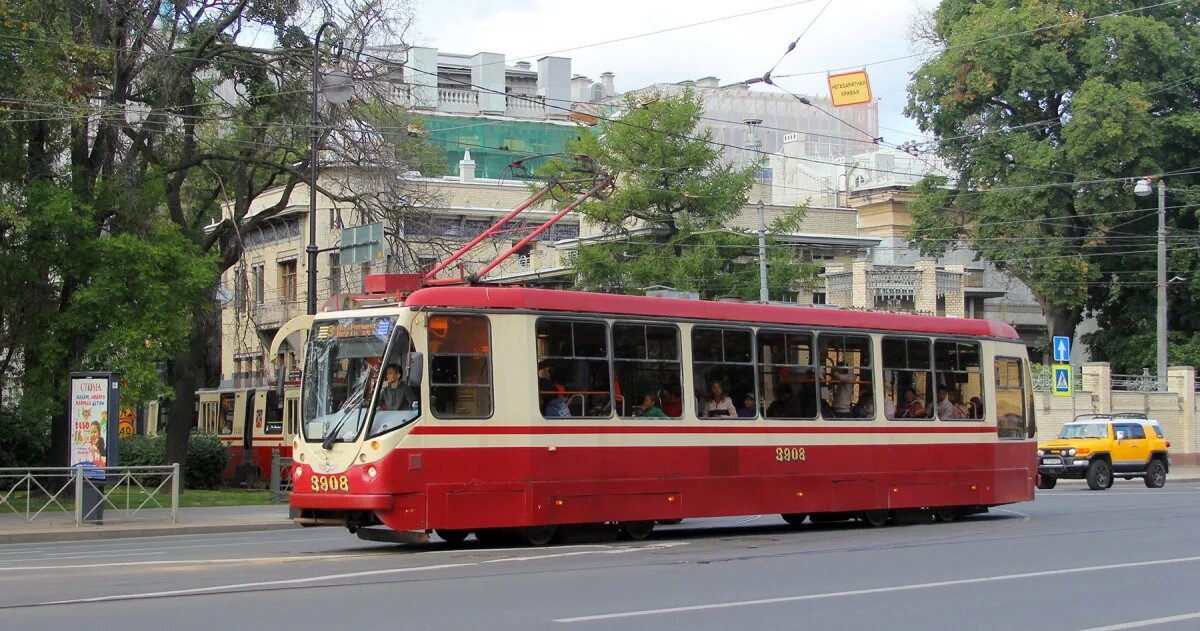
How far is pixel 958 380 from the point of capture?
22.5 m

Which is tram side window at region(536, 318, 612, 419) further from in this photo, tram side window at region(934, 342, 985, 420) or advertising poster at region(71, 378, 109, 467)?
advertising poster at region(71, 378, 109, 467)

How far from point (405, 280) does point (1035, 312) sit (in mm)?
52559

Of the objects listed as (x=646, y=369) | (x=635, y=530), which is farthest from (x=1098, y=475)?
(x=646, y=369)

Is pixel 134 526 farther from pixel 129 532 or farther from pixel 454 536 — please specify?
pixel 454 536

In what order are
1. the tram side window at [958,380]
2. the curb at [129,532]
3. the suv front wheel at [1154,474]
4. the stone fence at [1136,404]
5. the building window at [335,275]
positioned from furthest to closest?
the building window at [335,275] → the stone fence at [1136,404] → the suv front wheel at [1154,474] → the tram side window at [958,380] → the curb at [129,532]

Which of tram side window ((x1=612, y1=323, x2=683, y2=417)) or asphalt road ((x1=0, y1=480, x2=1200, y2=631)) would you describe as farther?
tram side window ((x1=612, y1=323, x2=683, y2=417))

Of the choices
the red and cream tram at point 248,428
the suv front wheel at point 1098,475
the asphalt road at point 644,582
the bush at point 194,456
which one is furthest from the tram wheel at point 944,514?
the bush at point 194,456

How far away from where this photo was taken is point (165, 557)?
17234 mm

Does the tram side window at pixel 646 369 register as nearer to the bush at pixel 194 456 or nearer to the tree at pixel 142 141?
the tree at pixel 142 141

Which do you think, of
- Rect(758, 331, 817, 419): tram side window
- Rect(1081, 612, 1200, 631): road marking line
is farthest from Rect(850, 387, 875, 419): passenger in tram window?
Rect(1081, 612, 1200, 631): road marking line

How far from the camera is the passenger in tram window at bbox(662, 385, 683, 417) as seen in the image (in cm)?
1852

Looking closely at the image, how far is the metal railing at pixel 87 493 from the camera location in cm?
2361

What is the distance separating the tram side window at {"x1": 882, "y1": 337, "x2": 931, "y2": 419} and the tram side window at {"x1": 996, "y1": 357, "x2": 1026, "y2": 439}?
5.66ft

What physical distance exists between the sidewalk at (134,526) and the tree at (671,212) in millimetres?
19997
